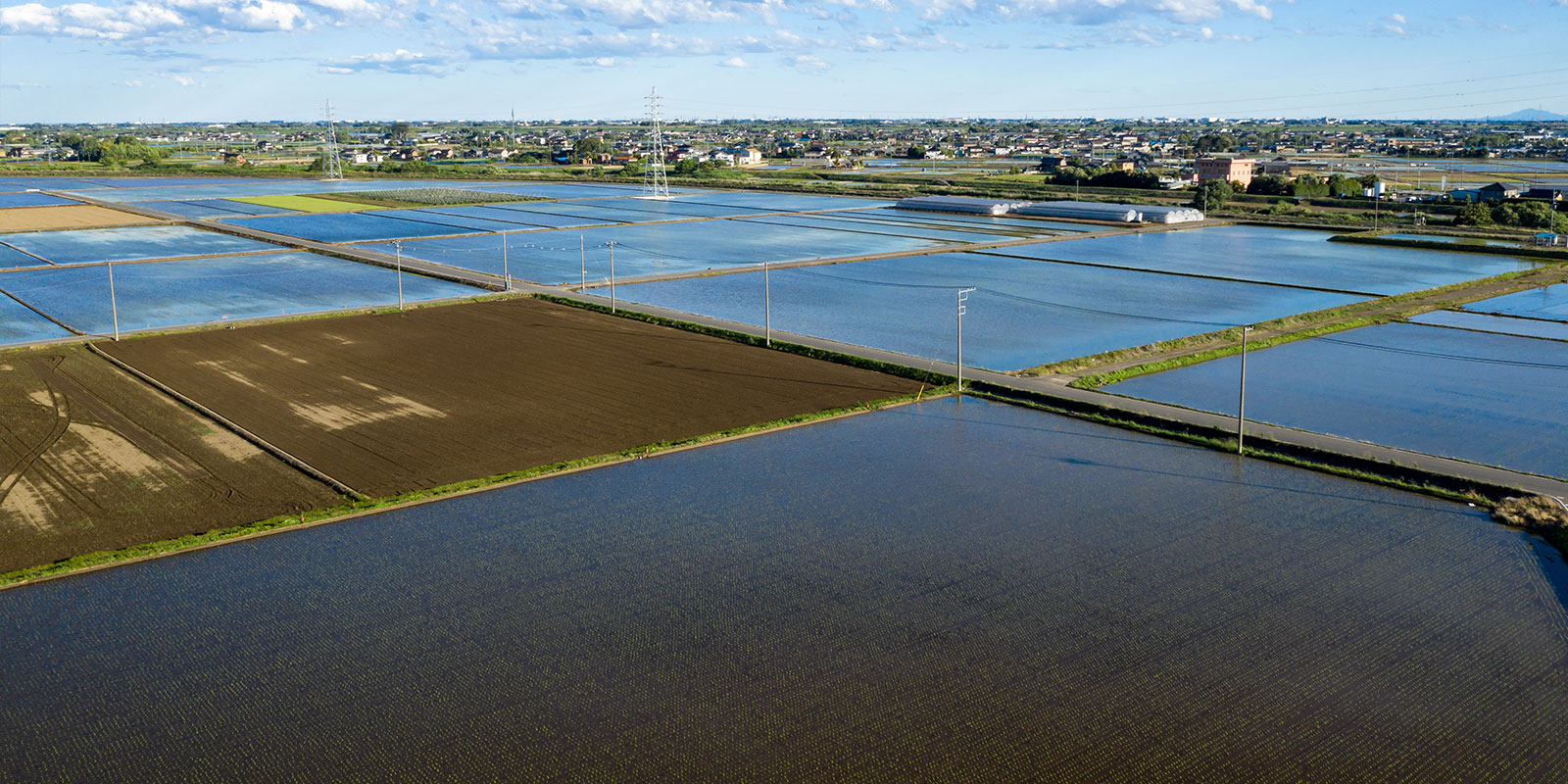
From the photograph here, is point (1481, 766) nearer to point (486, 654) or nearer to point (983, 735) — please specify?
point (983, 735)

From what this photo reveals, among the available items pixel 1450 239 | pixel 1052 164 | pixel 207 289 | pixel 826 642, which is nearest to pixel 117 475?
pixel 826 642

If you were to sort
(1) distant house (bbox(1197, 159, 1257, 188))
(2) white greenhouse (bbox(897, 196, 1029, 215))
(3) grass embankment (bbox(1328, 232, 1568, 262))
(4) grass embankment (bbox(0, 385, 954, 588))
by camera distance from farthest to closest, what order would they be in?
1. (1) distant house (bbox(1197, 159, 1257, 188))
2. (2) white greenhouse (bbox(897, 196, 1029, 215))
3. (3) grass embankment (bbox(1328, 232, 1568, 262))
4. (4) grass embankment (bbox(0, 385, 954, 588))

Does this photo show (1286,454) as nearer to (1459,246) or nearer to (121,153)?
(1459,246)

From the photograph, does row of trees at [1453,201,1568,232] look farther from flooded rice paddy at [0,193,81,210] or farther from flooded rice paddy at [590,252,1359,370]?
flooded rice paddy at [0,193,81,210]

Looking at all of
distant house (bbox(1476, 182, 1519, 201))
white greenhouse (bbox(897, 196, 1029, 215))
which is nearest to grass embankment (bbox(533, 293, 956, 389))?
white greenhouse (bbox(897, 196, 1029, 215))

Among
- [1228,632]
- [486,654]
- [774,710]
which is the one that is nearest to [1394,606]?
[1228,632]

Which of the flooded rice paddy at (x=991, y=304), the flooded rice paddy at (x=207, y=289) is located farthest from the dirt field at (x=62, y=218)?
the flooded rice paddy at (x=991, y=304)

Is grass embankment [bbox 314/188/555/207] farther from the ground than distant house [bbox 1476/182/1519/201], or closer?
farther from the ground
